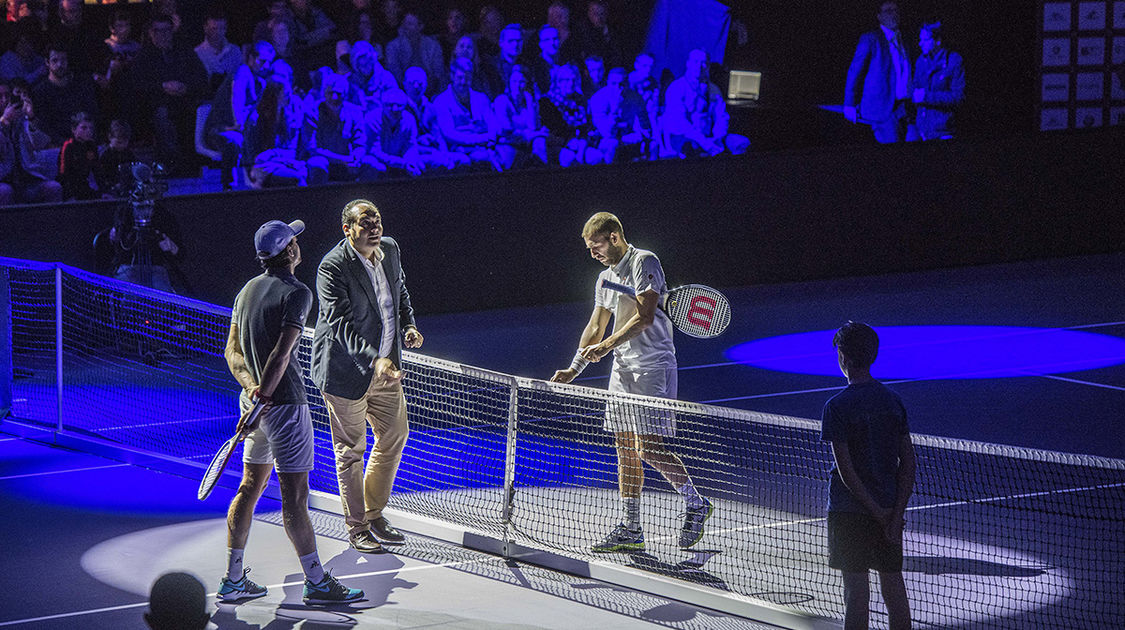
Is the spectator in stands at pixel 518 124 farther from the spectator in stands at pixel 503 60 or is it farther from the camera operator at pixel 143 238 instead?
the camera operator at pixel 143 238

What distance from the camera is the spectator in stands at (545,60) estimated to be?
1817 centimetres

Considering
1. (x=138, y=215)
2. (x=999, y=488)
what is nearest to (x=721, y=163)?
(x=138, y=215)

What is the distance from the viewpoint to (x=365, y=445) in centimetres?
830

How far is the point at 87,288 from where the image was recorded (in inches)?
551

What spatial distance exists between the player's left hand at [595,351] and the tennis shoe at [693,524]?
1007 millimetres

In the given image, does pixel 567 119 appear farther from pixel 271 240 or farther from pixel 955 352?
pixel 271 240

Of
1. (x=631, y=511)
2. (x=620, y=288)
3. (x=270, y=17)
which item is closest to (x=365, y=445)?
(x=631, y=511)

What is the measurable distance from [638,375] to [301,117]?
387 inches

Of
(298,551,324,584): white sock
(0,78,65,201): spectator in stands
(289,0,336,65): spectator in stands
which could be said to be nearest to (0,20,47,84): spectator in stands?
(0,78,65,201): spectator in stands

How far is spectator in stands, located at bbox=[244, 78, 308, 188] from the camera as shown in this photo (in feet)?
55.2

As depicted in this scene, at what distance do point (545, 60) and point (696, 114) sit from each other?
2290 mm

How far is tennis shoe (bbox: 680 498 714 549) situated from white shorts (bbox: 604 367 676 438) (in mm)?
499

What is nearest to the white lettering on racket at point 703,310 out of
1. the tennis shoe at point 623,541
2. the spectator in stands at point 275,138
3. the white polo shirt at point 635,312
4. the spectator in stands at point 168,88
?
the white polo shirt at point 635,312

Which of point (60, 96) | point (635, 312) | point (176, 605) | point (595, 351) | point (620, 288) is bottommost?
point (176, 605)
